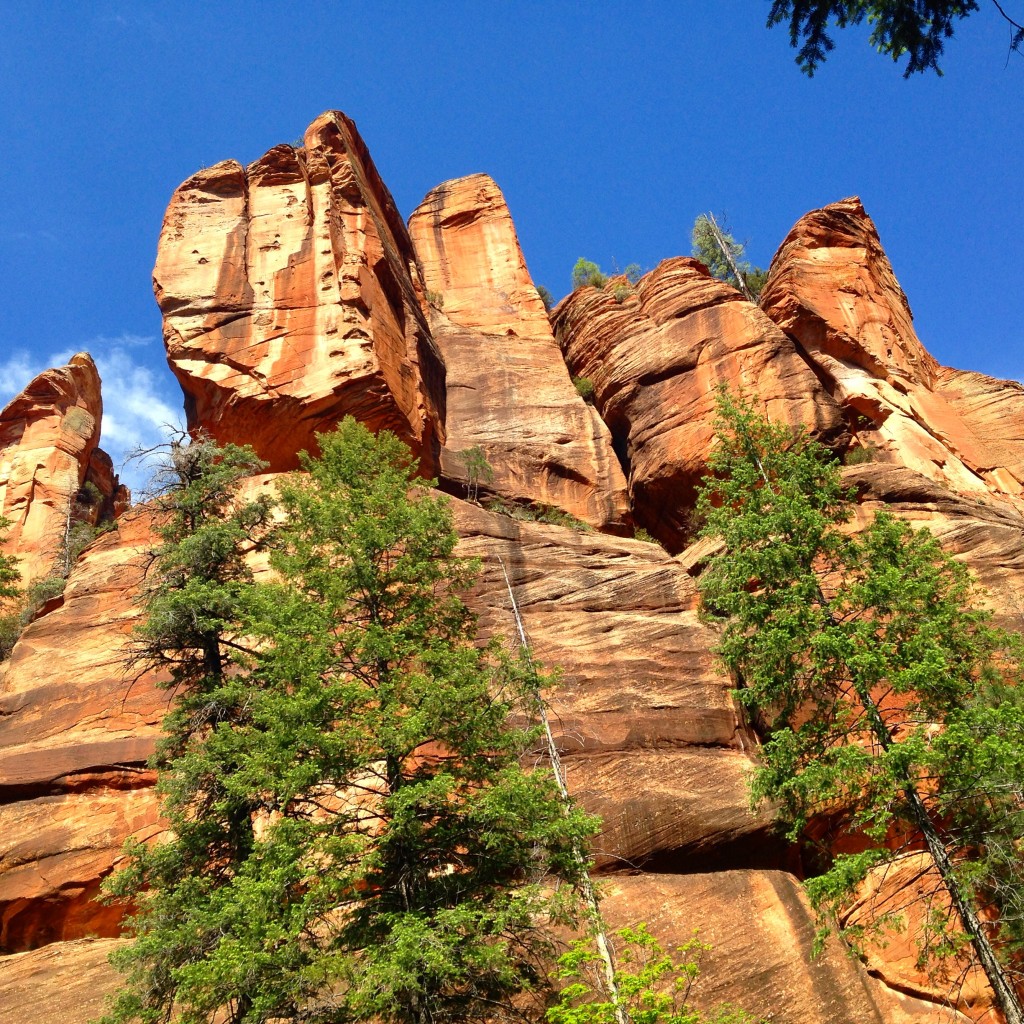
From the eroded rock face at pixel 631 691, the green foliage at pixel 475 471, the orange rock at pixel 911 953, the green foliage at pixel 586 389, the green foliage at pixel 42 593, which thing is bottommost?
the orange rock at pixel 911 953

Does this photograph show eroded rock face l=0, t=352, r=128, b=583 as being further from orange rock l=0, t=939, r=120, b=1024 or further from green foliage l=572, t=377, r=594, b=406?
orange rock l=0, t=939, r=120, b=1024

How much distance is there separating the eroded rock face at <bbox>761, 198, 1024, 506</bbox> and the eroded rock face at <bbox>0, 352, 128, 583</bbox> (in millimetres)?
26340

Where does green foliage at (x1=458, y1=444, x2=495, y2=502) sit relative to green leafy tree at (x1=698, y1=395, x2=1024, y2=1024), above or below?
above

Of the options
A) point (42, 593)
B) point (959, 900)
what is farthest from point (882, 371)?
point (42, 593)

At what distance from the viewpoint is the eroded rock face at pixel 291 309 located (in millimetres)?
22891

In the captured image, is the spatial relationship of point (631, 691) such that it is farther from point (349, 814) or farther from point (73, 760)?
point (73, 760)

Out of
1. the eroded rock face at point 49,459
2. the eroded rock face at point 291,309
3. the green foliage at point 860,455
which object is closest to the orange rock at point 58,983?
the eroded rock face at point 291,309

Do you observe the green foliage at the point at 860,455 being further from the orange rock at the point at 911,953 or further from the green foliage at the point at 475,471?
the orange rock at the point at 911,953

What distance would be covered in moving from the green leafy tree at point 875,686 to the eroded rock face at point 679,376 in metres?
9.58

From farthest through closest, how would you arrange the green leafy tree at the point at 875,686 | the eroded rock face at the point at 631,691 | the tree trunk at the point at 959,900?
the eroded rock face at the point at 631,691, the green leafy tree at the point at 875,686, the tree trunk at the point at 959,900

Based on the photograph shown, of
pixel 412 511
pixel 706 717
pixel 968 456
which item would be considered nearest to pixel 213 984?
pixel 412 511

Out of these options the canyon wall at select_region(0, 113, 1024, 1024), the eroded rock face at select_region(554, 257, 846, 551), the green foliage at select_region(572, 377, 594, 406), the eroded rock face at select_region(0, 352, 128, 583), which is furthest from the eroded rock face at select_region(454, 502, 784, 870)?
the eroded rock face at select_region(0, 352, 128, 583)

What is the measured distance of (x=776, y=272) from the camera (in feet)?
103

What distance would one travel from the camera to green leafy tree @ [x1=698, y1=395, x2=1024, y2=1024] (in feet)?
34.4
